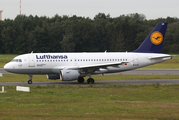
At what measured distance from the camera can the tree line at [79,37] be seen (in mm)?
109688

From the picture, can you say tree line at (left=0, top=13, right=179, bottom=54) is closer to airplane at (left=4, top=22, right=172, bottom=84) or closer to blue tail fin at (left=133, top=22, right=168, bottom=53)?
blue tail fin at (left=133, top=22, right=168, bottom=53)

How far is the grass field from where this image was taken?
609 inches

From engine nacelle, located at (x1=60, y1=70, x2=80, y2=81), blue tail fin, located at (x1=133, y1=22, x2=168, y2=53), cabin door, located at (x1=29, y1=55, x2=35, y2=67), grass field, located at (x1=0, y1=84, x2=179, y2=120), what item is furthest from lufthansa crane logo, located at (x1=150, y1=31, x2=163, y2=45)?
cabin door, located at (x1=29, y1=55, x2=35, y2=67)

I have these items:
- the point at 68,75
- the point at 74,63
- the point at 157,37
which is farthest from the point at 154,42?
the point at 68,75

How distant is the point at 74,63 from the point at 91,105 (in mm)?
15930

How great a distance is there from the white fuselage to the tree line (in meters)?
74.3

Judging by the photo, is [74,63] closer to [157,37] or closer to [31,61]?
[31,61]

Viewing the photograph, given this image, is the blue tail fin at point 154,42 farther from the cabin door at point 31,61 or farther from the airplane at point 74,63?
the cabin door at point 31,61

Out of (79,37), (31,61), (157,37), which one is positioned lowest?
(31,61)

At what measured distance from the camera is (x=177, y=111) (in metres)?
16.8

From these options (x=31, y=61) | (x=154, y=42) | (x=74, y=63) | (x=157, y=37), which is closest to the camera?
(x=31, y=61)

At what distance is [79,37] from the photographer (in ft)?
377

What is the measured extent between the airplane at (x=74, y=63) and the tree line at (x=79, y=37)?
7434 centimetres

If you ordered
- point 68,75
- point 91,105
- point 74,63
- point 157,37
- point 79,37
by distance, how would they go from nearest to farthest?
point 91,105 < point 68,75 < point 74,63 < point 157,37 < point 79,37
